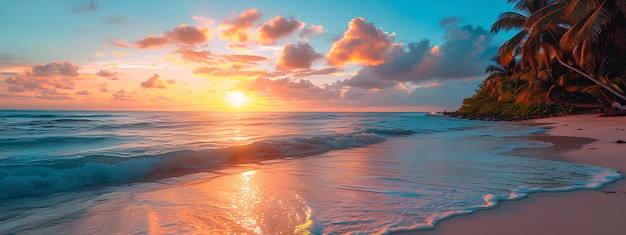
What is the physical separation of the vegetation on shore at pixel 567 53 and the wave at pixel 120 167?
13.9 m

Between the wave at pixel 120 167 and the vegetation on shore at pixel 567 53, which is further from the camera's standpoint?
the vegetation on shore at pixel 567 53

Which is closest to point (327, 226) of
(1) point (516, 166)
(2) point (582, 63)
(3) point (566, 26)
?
(1) point (516, 166)

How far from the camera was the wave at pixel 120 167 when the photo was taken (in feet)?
17.3

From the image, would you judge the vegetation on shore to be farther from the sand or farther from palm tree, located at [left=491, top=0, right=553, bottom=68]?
the sand

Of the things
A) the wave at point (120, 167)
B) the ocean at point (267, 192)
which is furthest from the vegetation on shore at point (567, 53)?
the wave at point (120, 167)

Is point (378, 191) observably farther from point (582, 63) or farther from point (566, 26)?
point (566, 26)

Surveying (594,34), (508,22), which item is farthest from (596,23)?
(508,22)

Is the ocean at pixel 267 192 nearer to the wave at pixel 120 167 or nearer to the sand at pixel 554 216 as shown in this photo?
the wave at pixel 120 167

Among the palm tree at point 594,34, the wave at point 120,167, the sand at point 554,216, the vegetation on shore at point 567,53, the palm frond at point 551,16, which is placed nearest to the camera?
the sand at point 554,216

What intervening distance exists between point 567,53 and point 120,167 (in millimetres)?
25562

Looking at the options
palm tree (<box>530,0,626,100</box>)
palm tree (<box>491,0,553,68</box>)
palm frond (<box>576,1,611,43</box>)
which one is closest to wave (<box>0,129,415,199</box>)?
palm frond (<box>576,1,611,43</box>)

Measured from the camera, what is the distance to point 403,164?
6.97m

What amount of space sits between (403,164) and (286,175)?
2.63 meters

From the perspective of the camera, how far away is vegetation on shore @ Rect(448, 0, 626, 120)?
1511 cm
